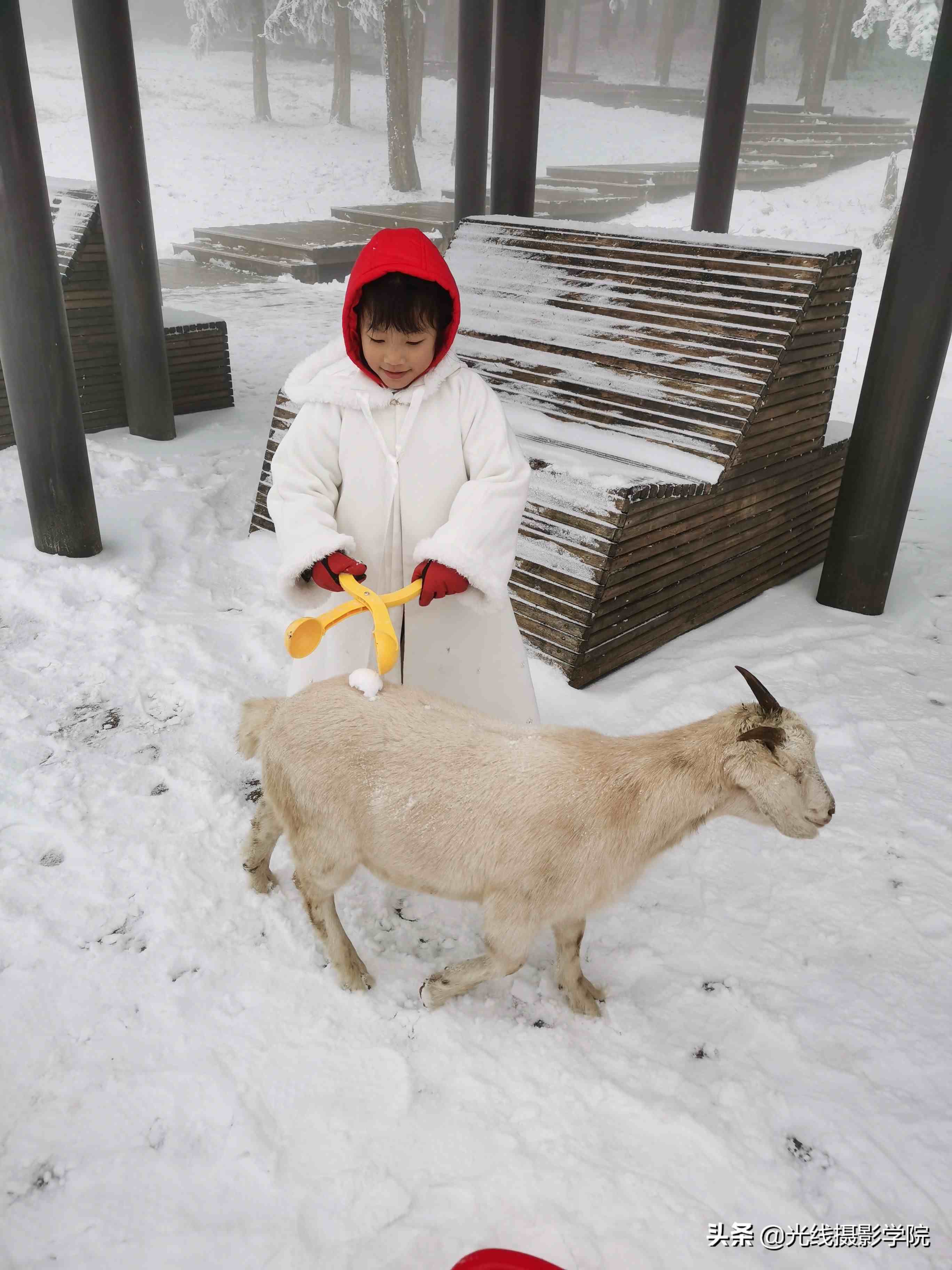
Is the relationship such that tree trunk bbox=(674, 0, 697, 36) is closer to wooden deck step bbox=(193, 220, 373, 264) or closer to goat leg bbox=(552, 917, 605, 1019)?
wooden deck step bbox=(193, 220, 373, 264)

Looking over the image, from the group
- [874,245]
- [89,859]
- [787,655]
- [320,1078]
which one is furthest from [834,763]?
[874,245]

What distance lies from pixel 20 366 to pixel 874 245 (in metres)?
16.3

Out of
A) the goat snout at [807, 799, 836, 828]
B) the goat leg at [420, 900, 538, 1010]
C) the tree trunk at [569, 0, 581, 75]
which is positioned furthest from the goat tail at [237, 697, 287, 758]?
the tree trunk at [569, 0, 581, 75]

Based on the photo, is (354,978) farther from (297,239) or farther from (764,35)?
(764,35)

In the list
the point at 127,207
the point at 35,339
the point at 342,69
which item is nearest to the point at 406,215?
the point at 342,69

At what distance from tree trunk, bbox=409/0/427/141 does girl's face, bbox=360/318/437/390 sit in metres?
24.1

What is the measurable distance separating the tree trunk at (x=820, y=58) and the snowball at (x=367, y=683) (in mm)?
30748

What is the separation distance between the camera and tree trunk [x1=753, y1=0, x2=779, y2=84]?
88.1 ft

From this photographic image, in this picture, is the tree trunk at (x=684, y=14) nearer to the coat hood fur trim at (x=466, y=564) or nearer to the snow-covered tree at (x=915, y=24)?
the snow-covered tree at (x=915, y=24)

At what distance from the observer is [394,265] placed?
217 centimetres

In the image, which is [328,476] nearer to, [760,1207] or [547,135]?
[760,1207]

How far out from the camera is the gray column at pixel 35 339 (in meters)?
4.40

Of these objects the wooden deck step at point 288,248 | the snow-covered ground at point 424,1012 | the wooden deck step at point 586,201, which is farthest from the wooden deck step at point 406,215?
the snow-covered ground at point 424,1012

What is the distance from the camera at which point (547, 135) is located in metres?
26.3
